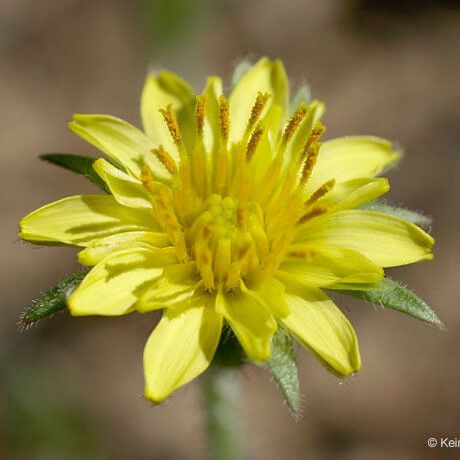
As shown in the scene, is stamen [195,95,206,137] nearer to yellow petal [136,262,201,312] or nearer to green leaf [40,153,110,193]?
green leaf [40,153,110,193]

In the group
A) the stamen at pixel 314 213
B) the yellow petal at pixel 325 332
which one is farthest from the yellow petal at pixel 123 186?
the yellow petal at pixel 325 332

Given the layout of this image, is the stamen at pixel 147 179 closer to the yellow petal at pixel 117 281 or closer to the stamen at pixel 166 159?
the stamen at pixel 166 159

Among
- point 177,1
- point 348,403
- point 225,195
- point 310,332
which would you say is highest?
point 177,1

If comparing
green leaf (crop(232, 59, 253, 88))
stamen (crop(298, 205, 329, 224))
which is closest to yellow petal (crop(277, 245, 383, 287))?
stamen (crop(298, 205, 329, 224))

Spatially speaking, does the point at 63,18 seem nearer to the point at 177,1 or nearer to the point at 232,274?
the point at 177,1

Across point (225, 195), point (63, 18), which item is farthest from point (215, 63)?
point (225, 195)
